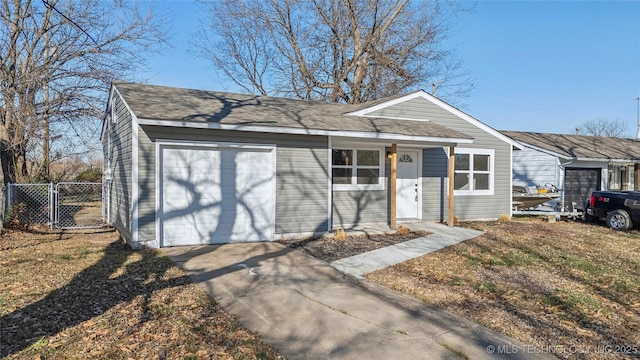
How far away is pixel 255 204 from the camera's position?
9.42m

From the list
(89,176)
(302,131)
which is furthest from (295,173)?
(89,176)

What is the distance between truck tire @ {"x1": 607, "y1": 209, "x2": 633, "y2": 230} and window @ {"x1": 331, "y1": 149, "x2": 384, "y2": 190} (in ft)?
23.1

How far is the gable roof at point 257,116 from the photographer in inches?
331

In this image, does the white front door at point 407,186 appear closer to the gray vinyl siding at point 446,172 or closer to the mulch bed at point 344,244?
the gray vinyl siding at point 446,172

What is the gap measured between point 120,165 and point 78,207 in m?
10.2

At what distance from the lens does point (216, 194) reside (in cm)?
902

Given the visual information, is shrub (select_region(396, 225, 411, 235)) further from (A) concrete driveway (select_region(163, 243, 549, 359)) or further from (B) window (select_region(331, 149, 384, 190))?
(A) concrete driveway (select_region(163, 243, 549, 359))

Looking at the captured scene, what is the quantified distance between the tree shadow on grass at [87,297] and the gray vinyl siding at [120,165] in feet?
5.53

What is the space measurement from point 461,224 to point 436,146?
244 centimetres

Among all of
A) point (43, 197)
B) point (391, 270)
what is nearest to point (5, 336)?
point (391, 270)

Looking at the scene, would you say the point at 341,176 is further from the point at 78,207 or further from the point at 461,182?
the point at 78,207

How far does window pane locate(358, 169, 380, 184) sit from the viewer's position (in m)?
11.4

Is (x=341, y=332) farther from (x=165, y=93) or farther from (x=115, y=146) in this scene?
(x=115, y=146)

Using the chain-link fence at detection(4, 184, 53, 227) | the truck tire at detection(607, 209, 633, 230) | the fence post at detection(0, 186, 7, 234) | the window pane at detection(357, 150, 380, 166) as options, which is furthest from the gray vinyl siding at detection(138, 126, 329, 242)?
the truck tire at detection(607, 209, 633, 230)
